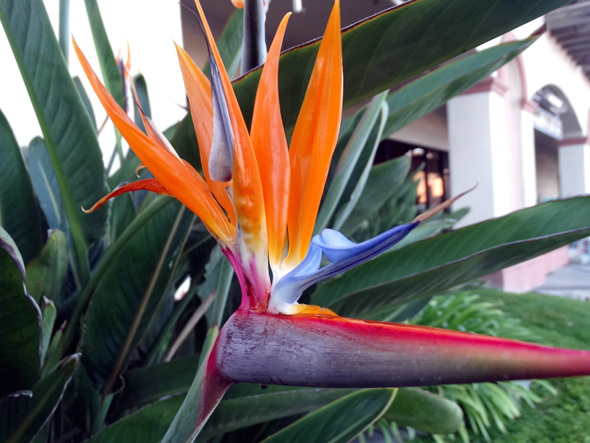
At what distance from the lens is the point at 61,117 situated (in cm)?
43

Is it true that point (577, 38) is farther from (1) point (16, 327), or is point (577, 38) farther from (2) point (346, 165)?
(1) point (16, 327)

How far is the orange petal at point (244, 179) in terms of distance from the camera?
0.23m

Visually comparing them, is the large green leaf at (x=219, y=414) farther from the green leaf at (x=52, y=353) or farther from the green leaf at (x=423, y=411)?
the green leaf at (x=423, y=411)

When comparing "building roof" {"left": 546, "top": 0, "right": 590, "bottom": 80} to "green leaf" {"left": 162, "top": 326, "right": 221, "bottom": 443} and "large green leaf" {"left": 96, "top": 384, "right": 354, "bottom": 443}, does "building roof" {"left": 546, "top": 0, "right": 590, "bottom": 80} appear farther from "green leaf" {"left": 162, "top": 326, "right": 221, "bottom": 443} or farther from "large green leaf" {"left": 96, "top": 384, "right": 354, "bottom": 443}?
"green leaf" {"left": 162, "top": 326, "right": 221, "bottom": 443}

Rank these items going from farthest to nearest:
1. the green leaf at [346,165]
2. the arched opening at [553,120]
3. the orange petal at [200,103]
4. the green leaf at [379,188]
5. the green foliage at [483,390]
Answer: the arched opening at [553,120] → the green foliage at [483,390] → the green leaf at [379,188] → the green leaf at [346,165] → the orange petal at [200,103]

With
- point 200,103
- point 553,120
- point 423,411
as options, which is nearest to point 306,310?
point 200,103

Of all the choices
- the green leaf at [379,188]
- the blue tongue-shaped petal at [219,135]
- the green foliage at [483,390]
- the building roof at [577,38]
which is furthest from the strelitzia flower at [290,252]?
the building roof at [577,38]

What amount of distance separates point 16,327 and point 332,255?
0.79 feet

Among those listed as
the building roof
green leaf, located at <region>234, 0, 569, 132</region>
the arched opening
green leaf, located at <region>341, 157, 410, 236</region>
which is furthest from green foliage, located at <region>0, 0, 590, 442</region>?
the arched opening

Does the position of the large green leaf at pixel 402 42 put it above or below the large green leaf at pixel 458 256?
above

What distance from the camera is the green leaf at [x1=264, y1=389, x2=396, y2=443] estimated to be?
1.54 ft

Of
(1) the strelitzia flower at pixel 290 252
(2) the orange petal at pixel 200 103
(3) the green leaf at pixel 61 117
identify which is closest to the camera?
(1) the strelitzia flower at pixel 290 252

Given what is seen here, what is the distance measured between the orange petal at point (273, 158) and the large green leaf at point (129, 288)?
8.1 inches

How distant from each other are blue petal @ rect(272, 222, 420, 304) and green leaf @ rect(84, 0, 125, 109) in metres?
0.52
